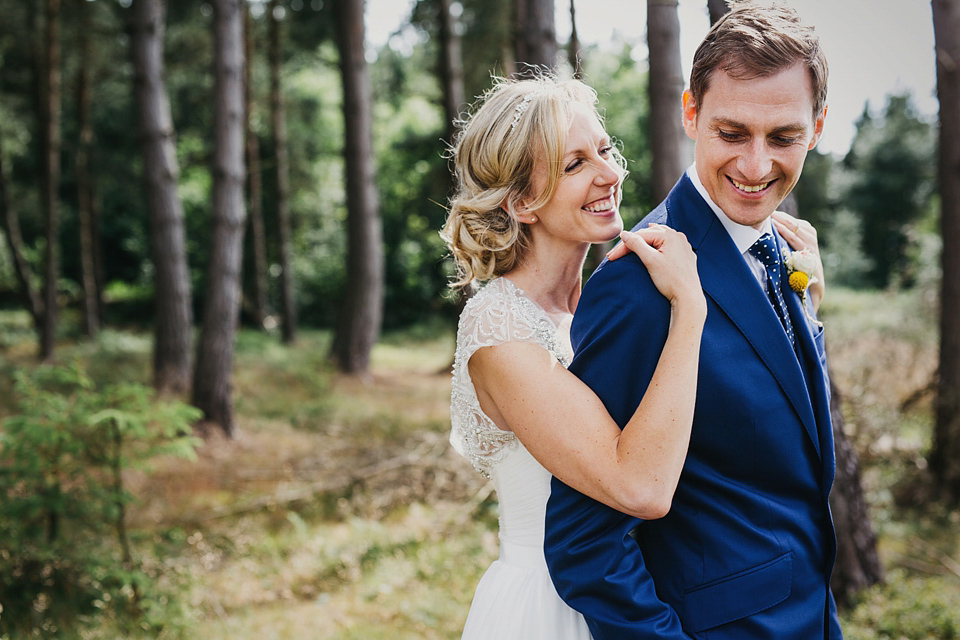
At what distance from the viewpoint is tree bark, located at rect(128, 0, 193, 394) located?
938cm

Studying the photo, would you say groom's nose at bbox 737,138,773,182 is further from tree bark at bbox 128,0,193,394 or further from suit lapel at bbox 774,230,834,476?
tree bark at bbox 128,0,193,394

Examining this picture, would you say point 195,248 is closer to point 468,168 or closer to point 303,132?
point 303,132

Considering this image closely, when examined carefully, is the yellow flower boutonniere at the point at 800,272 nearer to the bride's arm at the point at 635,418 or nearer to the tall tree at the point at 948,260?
the bride's arm at the point at 635,418

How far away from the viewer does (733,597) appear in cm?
172

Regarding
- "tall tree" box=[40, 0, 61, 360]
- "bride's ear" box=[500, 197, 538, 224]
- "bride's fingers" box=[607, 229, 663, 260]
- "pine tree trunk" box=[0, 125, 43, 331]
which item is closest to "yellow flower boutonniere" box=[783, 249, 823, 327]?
"bride's fingers" box=[607, 229, 663, 260]

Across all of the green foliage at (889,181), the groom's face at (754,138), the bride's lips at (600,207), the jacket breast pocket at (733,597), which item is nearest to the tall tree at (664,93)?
the bride's lips at (600,207)

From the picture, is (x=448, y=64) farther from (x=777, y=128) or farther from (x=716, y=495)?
(x=716, y=495)

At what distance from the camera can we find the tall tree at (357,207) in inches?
504

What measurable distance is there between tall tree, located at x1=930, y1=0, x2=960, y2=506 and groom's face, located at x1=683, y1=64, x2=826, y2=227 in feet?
19.5

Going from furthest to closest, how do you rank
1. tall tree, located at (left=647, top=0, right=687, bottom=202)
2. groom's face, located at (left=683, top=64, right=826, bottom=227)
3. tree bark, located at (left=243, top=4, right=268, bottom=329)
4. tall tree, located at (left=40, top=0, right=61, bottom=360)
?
tree bark, located at (left=243, top=4, right=268, bottom=329) → tall tree, located at (left=40, top=0, right=61, bottom=360) → tall tree, located at (left=647, top=0, right=687, bottom=202) → groom's face, located at (left=683, top=64, right=826, bottom=227)

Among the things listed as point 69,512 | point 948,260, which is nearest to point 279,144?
point 69,512

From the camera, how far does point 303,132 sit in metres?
22.2

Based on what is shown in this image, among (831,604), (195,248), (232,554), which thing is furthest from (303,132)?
(831,604)

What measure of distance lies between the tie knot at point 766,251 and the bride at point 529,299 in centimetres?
26
